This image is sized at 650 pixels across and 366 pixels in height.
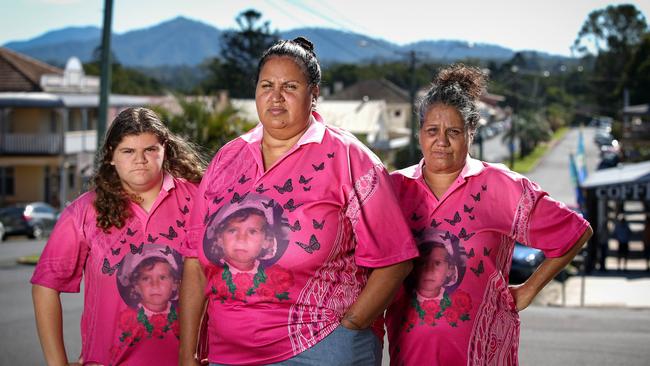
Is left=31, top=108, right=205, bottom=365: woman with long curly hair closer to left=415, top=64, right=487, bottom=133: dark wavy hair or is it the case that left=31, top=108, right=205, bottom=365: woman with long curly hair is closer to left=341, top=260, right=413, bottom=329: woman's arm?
left=341, top=260, right=413, bottom=329: woman's arm

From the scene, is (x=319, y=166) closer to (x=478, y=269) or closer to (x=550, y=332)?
(x=478, y=269)

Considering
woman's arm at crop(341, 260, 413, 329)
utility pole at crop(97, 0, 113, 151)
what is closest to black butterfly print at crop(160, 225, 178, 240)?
woman's arm at crop(341, 260, 413, 329)

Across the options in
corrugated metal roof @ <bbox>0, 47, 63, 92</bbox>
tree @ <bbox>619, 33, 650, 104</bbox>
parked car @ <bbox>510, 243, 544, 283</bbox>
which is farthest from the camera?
tree @ <bbox>619, 33, 650, 104</bbox>

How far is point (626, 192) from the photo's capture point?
24.6 meters

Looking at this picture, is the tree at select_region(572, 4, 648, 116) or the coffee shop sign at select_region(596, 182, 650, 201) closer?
the coffee shop sign at select_region(596, 182, 650, 201)

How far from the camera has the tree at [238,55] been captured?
102 metres

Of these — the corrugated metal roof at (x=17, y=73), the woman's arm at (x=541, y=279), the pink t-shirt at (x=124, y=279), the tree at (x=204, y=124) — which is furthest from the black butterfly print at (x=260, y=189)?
the corrugated metal roof at (x=17, y=73)

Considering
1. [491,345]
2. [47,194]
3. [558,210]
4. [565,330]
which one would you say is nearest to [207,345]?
[491,345]

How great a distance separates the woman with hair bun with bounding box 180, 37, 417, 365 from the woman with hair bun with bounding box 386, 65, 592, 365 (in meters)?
0.52

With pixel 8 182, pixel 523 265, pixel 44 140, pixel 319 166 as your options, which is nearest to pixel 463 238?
pixel 319 166

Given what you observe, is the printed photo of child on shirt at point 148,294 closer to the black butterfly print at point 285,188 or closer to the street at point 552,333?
the black butterfly print at point 285,188

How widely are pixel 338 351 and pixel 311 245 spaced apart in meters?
0.42

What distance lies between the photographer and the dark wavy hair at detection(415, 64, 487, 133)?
15.4 ft

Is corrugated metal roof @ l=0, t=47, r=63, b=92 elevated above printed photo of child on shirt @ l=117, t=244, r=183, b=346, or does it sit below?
above
